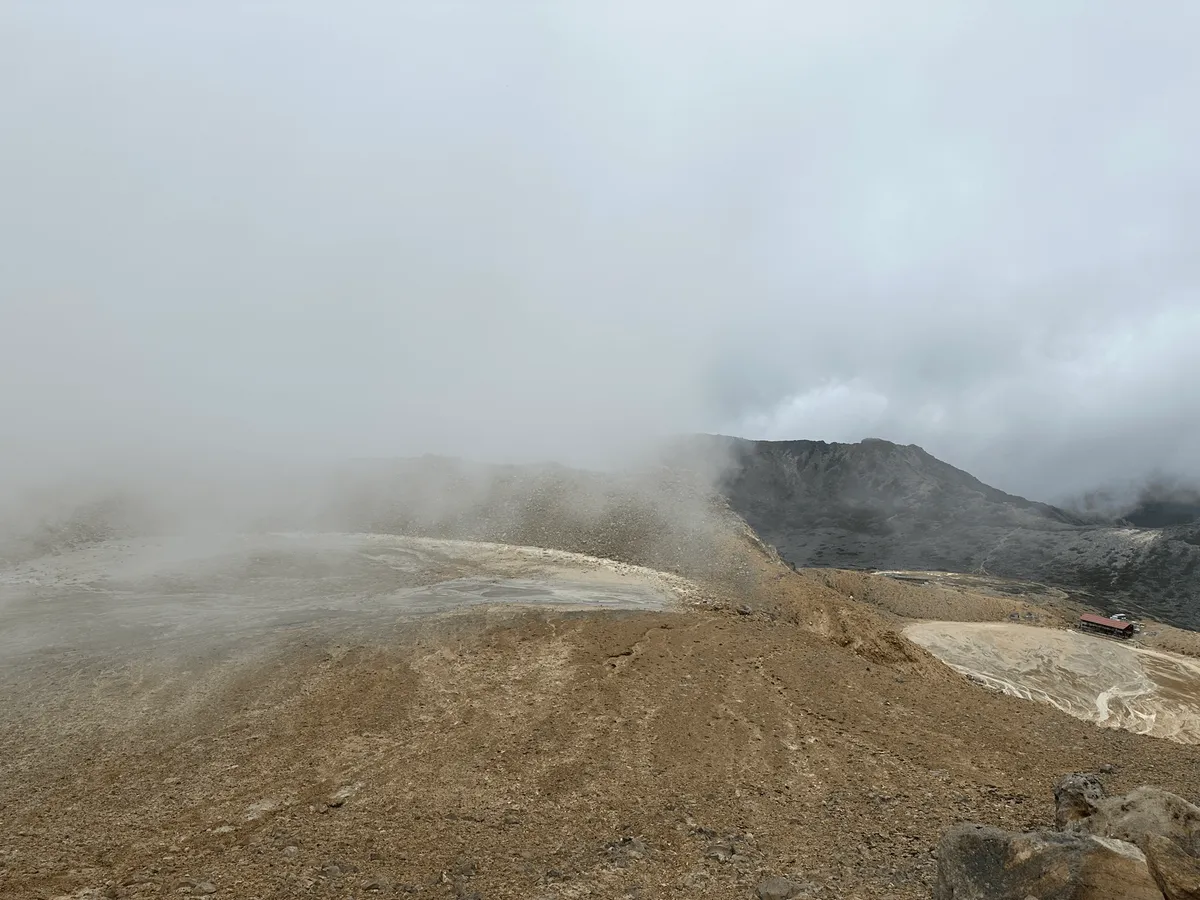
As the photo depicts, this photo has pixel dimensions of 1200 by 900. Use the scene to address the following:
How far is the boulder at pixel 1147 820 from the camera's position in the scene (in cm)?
665

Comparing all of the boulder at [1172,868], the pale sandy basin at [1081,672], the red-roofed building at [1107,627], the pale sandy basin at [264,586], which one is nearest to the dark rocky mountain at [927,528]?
the red-roofed building at [1107,627]

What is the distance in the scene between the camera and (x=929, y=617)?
41125 millimetres

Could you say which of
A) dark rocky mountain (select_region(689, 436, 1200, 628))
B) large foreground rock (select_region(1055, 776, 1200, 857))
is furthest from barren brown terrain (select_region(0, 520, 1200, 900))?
dark rocky mountain (select_region(689, 436, 1200, 628))

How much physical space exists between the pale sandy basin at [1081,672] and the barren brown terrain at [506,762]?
336 inches

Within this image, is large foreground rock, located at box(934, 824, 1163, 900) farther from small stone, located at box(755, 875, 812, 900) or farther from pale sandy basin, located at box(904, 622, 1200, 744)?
pale sandy basin, located at box(904, 622, 1200, 744)

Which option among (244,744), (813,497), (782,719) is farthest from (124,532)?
(813,497)

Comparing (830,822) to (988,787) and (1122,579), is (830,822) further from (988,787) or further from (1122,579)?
(1122,579)

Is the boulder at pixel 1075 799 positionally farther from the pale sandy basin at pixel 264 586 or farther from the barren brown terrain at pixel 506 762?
the pale sandy basin at pixel 264 586

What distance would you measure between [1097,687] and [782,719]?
21.7m

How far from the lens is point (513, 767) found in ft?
41.9

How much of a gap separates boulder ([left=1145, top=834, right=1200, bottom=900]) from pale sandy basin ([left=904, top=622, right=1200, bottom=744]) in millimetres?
22493

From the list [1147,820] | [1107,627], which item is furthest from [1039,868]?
[1107,627]

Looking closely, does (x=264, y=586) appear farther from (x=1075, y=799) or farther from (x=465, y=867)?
(x=1075, y=799)

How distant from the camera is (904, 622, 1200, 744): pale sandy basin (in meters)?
25.0
